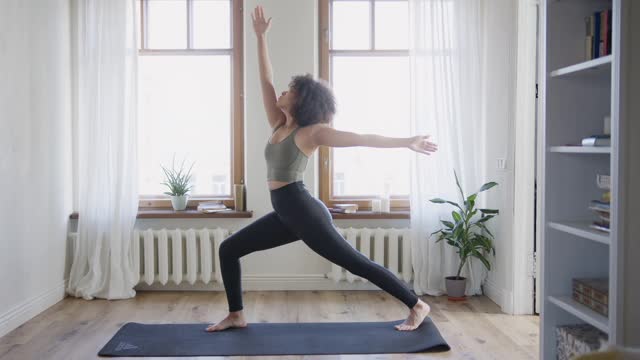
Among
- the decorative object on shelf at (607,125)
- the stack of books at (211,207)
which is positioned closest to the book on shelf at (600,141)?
the decorative object on shelf at (607,125)

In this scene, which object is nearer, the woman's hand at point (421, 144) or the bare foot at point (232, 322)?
the woman's hand at point (421, 144)

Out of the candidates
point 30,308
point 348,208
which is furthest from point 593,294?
point 30,308

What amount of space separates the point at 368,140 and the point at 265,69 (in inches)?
29.7

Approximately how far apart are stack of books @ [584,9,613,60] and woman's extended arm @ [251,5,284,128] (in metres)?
1.64

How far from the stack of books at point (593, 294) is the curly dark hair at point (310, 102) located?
1.51 meters

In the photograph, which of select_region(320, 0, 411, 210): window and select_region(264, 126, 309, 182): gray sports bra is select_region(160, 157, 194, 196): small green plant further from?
select_region(264, 126, 309, 182): gray sports bra

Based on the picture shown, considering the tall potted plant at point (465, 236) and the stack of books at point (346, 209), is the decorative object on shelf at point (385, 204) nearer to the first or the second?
the stack of books at point (346, 209)

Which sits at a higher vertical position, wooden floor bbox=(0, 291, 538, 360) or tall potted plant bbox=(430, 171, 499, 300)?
tall potted plant bbox=(430, 171, 499, 300)

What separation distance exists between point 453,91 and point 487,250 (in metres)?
1.10

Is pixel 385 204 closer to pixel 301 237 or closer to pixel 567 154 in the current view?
pixel 301 237

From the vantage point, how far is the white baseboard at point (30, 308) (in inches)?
152

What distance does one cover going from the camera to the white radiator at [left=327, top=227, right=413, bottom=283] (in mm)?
4883

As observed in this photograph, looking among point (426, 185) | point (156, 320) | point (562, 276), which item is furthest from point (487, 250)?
point (156, 320)

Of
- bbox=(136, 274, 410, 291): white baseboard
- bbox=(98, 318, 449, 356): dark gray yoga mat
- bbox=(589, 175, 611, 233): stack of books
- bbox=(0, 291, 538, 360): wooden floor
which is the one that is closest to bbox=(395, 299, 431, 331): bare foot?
bbox=(98, 318, 449, 356): dark gray yoga mat
